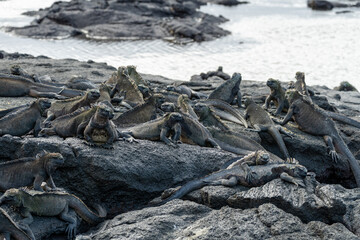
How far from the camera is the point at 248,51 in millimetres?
29453

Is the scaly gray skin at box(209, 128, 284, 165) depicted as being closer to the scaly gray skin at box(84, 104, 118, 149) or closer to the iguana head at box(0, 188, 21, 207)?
the scaly gray skin at box(84, 104, 118, 149)

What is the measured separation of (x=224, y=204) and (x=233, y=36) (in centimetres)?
2837

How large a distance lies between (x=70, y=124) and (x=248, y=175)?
7.79ft

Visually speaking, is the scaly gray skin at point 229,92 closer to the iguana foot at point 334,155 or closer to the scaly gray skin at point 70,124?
the iguana foot at point 334,155

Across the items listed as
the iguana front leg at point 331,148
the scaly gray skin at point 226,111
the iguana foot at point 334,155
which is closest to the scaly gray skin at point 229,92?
the scaly gray skin at point 226,111

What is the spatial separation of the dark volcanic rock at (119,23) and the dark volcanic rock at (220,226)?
26286 millimetres

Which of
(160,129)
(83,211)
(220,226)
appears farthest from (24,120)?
(220,226)

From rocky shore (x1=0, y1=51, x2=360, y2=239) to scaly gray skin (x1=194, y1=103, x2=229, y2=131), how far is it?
1.34 feet

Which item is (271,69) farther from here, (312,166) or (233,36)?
(312,166)

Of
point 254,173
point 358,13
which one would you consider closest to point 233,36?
point 358,13

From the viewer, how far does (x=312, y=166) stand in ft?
28.1

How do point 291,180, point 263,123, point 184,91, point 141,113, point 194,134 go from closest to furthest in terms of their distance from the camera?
point 291,180
point 194,134
point 141,113
point 263,123
point 184,91

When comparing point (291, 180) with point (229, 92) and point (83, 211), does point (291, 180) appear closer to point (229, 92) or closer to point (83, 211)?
point (83, 211)

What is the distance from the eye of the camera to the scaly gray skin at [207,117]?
8.35m
